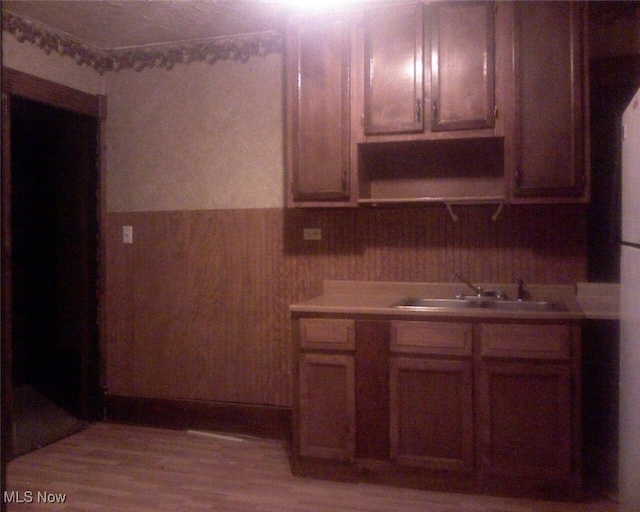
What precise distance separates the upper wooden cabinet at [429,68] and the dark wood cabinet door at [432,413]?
1.18m

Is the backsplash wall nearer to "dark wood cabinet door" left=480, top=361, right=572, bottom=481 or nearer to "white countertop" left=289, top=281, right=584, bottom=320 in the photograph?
"white countertop" left=289, top=281, right=584, bottom=320

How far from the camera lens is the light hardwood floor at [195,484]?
8.36ft

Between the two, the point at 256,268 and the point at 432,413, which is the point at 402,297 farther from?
the point at 256,268

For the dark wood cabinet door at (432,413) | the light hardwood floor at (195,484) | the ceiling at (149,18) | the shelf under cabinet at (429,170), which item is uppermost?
the ceiling at (149,18)

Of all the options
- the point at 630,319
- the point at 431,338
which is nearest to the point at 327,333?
the point at 431,338

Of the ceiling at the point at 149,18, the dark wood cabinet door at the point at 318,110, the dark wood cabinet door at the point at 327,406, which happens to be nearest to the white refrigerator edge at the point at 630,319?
the dark wood cabinet door at the point at 327,406

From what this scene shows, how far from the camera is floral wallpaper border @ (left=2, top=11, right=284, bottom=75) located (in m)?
3.33

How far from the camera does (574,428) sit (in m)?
2.51

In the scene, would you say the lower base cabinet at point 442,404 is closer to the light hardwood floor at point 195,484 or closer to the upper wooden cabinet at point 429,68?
the light hardwood floor at point 195,484

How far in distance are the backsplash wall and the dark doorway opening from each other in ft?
0.51

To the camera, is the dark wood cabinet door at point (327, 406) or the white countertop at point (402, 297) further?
the dark wood cabinet door at point (327, 406)

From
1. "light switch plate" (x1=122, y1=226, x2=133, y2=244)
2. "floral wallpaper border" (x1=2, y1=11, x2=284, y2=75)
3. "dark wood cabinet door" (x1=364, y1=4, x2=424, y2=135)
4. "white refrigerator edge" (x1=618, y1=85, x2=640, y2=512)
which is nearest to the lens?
"white refrigerator edge" (x1=618, y1=85, x2=640, y2=512)

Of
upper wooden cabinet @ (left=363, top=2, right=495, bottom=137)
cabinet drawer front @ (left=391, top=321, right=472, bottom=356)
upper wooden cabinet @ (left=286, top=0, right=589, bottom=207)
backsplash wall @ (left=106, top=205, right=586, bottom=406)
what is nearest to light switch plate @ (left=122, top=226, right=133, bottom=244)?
backsplash wall @ (left=106, top=205, right=586, bottom=406)

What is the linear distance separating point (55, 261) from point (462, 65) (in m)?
3.23
